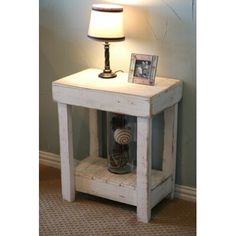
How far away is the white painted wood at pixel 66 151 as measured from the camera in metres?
2.28

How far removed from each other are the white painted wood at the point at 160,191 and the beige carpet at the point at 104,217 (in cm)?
6

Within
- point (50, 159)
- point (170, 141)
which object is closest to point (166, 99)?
point (170, 141)

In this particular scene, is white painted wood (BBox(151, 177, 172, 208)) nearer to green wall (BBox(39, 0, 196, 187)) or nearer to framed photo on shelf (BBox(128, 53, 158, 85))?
green wall (BBox(39, 0, 196, 187))

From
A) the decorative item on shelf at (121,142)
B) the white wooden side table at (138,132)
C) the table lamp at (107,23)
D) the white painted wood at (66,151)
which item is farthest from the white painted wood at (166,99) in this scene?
the white painted wood at (66,151)

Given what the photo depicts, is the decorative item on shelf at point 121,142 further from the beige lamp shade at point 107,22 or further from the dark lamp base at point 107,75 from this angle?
the beige lamp shade at point 107,22

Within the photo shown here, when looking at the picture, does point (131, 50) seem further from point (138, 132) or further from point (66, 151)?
point (66, 151)

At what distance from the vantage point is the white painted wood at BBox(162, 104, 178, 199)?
2.29 metres

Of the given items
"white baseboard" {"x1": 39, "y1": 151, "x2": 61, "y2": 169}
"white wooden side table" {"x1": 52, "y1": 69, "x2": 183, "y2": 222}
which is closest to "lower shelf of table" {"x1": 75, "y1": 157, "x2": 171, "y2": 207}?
"white wooden side table" {"x1": 52, "y1": 69, "x2": 183, "y2": 222}

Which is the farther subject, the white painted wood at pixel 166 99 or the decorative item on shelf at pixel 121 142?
the decorative item on shelf at pixel 121 142

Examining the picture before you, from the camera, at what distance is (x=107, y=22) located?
7.06 feet

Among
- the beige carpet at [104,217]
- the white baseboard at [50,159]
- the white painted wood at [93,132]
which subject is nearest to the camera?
the beige carpet at [104,217]
